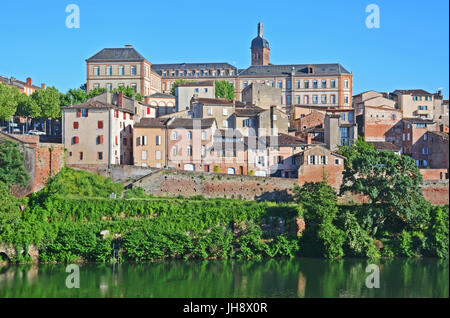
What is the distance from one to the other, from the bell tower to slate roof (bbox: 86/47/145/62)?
2192cm

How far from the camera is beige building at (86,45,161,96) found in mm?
75000

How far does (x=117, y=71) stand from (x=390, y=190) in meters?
43.9

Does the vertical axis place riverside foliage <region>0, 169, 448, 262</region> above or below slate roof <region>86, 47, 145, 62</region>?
below

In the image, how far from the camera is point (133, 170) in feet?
151

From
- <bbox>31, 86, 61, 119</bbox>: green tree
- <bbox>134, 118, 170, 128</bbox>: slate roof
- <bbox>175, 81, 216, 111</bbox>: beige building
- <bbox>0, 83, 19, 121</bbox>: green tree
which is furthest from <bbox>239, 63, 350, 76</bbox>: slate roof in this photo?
<bbox>0, 83, 19, 121</bbox>: green tree

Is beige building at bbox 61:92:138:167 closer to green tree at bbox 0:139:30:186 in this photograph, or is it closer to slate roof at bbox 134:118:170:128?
slate roof at bbox 134:118:170:128

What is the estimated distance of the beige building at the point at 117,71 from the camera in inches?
2953

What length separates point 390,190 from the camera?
39531 mm

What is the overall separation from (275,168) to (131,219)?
48.3ft

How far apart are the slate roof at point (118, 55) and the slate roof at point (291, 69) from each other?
14164 mm

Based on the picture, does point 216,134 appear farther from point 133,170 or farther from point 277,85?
point 277,85

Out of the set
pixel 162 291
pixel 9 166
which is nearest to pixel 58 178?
pixel 9 166

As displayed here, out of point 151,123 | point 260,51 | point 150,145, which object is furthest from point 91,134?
point 260,51

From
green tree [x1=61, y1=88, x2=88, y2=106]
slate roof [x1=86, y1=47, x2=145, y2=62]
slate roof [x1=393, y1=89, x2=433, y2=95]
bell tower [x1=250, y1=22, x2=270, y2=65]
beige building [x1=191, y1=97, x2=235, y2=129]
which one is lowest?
beige building [x1=191, y1=97, x2=235, y2=129]
